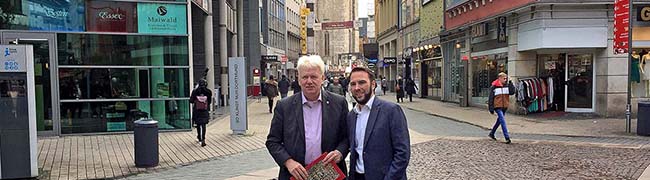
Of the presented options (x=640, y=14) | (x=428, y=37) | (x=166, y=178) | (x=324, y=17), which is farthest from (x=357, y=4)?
(x=166, y=178)

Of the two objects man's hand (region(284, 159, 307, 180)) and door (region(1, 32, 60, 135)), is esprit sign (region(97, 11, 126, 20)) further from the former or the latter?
man's hand (region(284, 159, 307, 180))

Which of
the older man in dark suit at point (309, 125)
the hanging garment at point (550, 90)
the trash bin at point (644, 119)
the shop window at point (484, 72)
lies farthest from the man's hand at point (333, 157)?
the shop window at point (484, 72)

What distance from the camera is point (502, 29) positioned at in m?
19.2

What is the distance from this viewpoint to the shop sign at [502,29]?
19078 mm

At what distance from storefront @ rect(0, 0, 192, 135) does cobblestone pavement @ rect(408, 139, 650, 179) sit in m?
6.66

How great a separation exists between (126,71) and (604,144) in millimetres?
10798

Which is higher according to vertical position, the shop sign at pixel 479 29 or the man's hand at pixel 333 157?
the shop sign at pixel 479 29

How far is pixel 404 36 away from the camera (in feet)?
128

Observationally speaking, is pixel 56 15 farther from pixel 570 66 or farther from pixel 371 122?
pixel 570 66

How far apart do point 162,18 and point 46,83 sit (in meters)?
3.05

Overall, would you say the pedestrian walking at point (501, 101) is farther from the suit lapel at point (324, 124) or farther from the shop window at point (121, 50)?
the suit lapel at point (324, 124)

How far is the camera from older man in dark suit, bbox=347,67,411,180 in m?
3.64

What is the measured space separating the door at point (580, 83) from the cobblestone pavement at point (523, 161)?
277 inches

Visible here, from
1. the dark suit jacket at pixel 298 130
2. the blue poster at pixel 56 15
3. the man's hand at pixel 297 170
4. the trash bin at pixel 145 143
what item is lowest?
the trash bin at pixel 145 143
